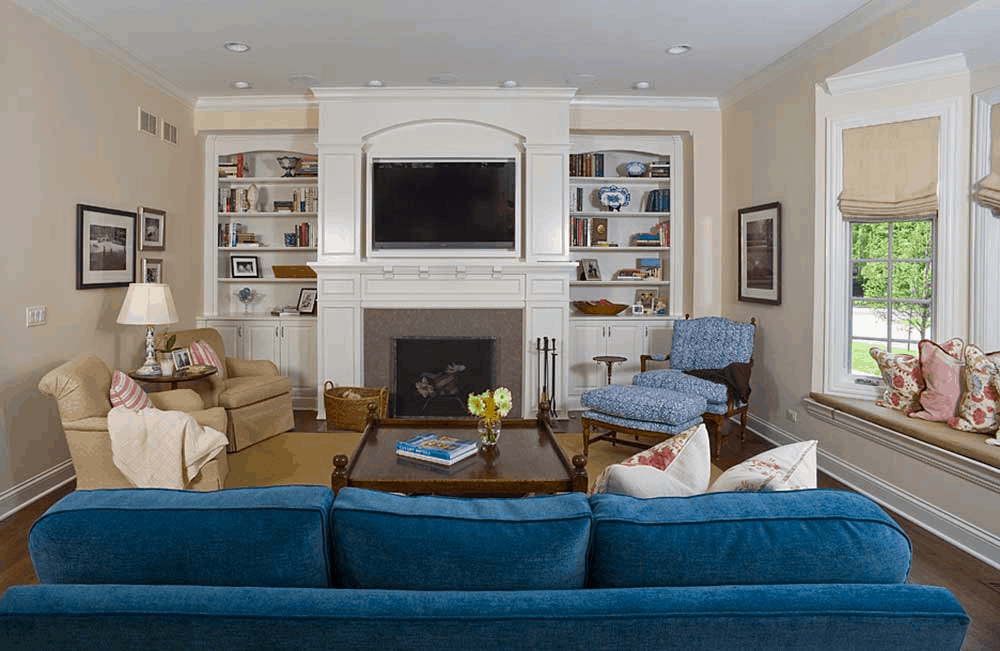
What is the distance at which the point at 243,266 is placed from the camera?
6387mm

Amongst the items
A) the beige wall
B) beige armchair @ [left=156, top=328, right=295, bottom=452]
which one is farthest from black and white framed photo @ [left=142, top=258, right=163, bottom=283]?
beige armchair @ [left=156, top=328, right=295, bottom=452]

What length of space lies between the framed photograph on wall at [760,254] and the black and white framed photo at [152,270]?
15.3ft

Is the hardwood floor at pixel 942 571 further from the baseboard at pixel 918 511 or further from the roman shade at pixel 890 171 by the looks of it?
the roman shade at pixel 890 171

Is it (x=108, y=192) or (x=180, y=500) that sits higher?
(x=108, y=192)

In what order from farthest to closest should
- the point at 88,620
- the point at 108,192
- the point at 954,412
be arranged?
1. the point at 108,192
2. the point at 954,412
3. the point at 88,620

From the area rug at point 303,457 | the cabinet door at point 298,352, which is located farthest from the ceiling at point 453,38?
the area rug at point 303,457

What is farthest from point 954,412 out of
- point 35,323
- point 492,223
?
point 35,323

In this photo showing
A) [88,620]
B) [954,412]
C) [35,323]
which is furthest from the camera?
[35,323]

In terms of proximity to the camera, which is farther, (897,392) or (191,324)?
(191,324)

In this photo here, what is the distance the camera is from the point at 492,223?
5.80m

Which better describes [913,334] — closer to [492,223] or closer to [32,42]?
[492,223]

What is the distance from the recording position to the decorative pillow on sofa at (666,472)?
1590 millimetres

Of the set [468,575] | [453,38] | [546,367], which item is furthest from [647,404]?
[468,575]

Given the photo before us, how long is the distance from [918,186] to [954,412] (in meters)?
1.39
